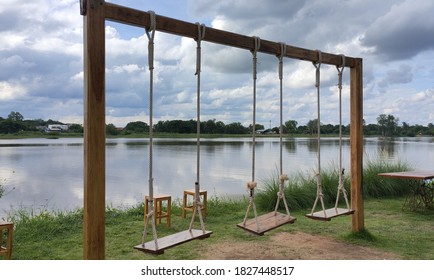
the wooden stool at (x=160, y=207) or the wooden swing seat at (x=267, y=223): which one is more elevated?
the wooden swing seat at (x=267, y=223)

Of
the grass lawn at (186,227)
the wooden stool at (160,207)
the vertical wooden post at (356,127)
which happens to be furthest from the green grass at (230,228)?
the vertical wooden post at (356,127)

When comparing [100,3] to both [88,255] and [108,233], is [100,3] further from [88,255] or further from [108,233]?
[108,233]

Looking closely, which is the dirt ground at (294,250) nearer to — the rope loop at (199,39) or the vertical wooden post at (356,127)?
the vertical wooden post at (356,127)

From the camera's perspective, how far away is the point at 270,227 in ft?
10.8

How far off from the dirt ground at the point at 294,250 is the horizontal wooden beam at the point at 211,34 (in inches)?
82.1

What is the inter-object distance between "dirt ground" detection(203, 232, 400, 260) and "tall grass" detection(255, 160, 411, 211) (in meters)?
1.93

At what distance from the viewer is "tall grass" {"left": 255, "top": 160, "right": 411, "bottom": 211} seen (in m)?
6.57

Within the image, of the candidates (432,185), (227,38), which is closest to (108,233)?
(227,38)

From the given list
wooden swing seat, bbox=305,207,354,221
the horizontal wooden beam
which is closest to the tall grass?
wooden swing seat, bbox=305,207,354,221

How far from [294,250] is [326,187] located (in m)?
3.30

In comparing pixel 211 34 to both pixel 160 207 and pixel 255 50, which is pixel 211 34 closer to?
pixel 255 50

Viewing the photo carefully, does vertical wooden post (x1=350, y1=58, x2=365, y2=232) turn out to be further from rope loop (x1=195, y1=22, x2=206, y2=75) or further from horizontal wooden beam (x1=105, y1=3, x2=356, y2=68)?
rope loop (x1=195, y1=22, x2=206, y2=75)

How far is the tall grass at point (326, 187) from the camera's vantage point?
6.57 m

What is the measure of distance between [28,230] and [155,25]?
A: 347cm
